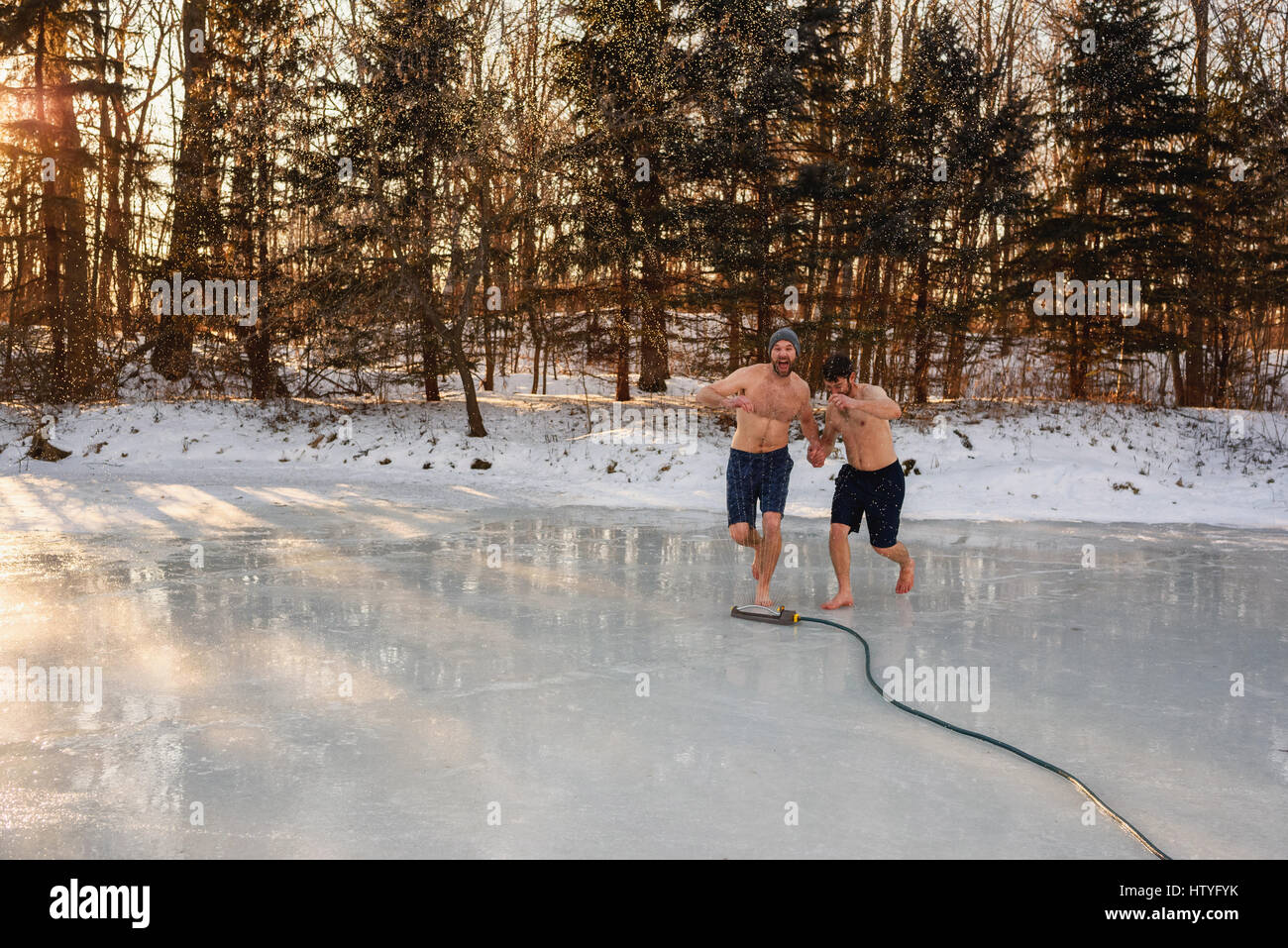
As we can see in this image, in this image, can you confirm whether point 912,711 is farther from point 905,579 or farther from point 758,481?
point 905,579

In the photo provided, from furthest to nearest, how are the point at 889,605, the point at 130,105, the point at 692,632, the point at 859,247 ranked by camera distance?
1. the point at 130,105
2. the point at 859,247
3. the point at 889,605
4. the point at 692,632

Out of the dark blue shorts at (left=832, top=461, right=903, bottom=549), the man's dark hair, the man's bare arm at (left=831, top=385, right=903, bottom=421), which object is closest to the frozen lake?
the dark blue shorts at (left=832, top=461, right=903, bottom=549)

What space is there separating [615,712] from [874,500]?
3.11 metres

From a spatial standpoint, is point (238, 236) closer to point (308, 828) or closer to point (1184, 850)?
point (308, 828)

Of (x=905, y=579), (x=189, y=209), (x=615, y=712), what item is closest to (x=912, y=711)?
(x=615, y=712)

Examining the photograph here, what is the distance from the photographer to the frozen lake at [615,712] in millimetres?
3404

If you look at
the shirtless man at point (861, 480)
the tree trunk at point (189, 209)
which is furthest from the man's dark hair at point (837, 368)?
the tree trunk at point (189, 209)

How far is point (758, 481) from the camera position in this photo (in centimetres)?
683

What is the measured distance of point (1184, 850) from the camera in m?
3.30

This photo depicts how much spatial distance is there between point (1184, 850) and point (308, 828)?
3038 mm

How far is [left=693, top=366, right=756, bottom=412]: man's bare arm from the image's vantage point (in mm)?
6523

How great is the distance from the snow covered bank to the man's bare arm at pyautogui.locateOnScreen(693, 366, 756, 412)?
524 centimetres

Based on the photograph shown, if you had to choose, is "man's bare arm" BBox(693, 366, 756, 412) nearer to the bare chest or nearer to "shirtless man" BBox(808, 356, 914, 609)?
the bare chest
